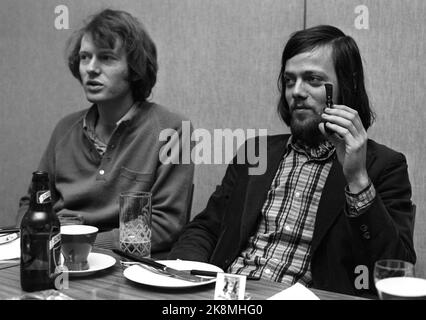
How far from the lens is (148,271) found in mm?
1104

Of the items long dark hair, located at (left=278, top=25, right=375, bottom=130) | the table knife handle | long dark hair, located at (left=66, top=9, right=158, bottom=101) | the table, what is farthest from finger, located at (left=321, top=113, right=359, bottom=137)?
long dark hair, located at (left=66, top=9, right=158, bottom=101)

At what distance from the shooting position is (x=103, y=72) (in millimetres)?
1959

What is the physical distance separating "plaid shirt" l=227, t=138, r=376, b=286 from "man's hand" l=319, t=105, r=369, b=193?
0.04 metres

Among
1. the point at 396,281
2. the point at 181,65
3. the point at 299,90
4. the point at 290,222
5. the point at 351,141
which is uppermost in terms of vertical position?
the point at 181,65

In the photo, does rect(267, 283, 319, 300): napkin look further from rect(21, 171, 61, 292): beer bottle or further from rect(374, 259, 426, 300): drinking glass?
rect(21, 171, 61, 292): beer bottle

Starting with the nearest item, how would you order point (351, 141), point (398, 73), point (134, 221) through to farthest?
point (134, 221), point (351, 141), point (398, 73)

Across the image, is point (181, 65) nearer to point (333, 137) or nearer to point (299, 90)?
point (299, 90)

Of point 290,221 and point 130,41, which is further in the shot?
point 130,41

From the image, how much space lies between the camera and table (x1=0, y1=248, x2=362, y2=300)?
0.99 meters

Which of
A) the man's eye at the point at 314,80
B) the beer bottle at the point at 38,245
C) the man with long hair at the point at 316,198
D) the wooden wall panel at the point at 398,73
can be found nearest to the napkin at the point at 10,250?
the beer bottle at the point at 38,245

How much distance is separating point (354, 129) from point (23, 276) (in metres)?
0.90

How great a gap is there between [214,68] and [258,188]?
0.99 metres

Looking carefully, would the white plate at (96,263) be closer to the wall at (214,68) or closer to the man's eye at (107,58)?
the man's eye at (107,58)
